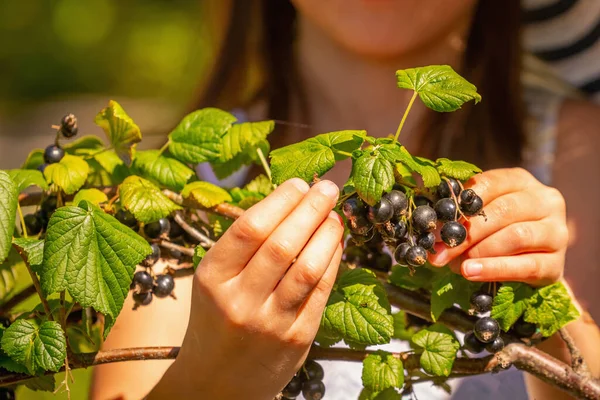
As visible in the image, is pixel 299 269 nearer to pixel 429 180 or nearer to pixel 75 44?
pixel 429 180

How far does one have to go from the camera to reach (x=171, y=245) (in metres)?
0.61

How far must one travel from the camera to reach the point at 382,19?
1171 millimetres

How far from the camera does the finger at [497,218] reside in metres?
0.56

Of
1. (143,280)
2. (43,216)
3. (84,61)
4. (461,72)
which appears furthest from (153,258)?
(84,61)

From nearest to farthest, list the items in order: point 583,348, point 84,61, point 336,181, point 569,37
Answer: point 583,348
point 336,181
point 569,37
point 84,61

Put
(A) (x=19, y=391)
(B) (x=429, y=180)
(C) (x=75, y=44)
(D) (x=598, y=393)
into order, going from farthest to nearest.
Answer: (C) (x=75, y=44)
(A) (x=19, y=391)
(D) (x=598, y=393)
(B) (x=429, y=180)

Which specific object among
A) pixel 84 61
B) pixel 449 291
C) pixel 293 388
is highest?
pixel 449 291

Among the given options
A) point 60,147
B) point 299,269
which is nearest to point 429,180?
point 299,269

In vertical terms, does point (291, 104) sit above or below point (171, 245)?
below

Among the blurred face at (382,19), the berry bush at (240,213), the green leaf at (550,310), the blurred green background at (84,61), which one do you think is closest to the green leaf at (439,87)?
the berry bush at (240,213)

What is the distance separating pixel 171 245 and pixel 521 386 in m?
Result: 0.85

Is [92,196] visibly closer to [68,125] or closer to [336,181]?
[68,125]

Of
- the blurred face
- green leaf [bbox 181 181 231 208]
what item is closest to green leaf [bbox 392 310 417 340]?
green leaf [bbox 181 181 231 208]

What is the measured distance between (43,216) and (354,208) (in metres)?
0.31
